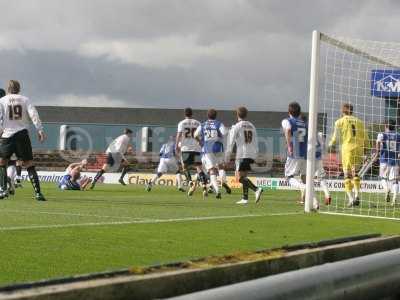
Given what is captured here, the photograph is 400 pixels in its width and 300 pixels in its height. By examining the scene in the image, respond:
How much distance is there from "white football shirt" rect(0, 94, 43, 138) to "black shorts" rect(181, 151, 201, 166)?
7520 mm

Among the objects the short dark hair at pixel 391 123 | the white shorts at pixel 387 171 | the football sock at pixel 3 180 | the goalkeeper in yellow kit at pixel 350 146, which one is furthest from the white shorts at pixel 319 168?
the football sock at pixel 3 180

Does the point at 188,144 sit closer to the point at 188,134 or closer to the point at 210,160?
the point at 188,134

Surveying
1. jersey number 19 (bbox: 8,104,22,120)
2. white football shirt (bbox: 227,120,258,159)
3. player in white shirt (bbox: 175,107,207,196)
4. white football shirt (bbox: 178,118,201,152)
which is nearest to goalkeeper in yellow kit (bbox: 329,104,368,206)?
white football shirt (bbox: 227,120,258,159)

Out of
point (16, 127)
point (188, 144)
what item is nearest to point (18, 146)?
point (16, 127)

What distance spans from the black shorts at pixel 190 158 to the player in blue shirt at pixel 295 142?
5372 mm

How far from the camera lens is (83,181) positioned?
67.4 ft

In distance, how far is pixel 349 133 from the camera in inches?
587

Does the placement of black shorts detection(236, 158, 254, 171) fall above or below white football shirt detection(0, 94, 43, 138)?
below

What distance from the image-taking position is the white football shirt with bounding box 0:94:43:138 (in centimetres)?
1255

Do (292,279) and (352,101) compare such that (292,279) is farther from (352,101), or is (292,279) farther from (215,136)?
(215,136)

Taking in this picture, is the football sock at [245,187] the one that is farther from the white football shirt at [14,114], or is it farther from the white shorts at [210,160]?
the white football shirt at [14,114]

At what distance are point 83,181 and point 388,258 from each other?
56.5 ft

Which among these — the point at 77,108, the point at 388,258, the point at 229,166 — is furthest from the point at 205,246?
the point at 77,108

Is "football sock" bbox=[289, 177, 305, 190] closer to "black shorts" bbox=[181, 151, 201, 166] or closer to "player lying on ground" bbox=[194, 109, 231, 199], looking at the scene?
"player lying on ground" bbox=[194, 109, 231, 199]
